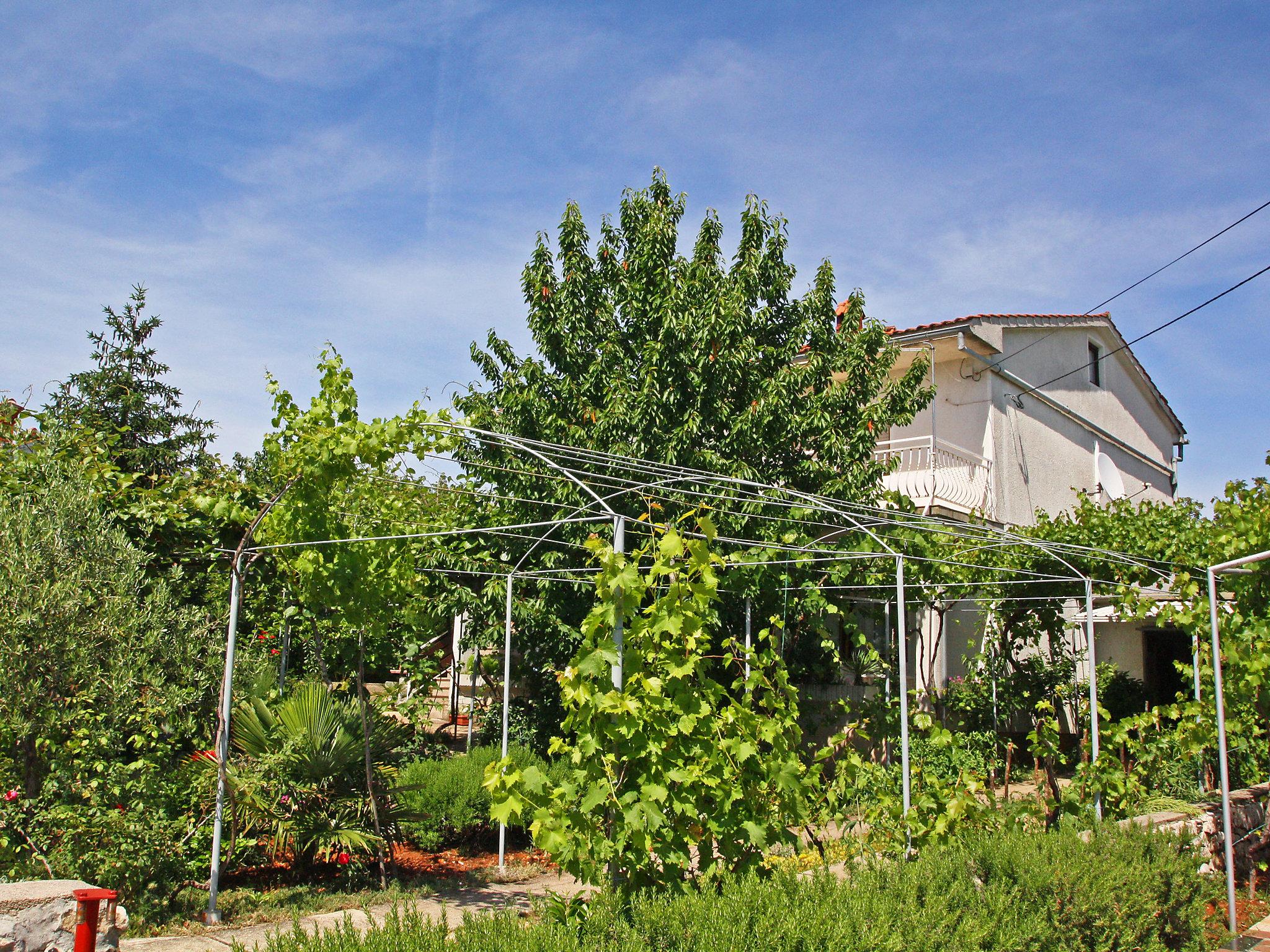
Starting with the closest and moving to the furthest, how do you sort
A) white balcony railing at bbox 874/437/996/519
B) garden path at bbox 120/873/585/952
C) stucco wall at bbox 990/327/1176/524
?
garden path at bbox 120/873/585/952 < white balcony railing at bbox 874/437/996/519 < stucco wall at bbox 990/327/1176/524

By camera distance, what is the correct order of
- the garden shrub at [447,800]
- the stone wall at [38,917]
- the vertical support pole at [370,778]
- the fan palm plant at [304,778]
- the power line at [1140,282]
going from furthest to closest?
the power line at [1140,282] → the garden shrub at [447,800] → the vertical support pole at [370,778] → the fan palm plant at [304,778] → the stone wall at [38,917]

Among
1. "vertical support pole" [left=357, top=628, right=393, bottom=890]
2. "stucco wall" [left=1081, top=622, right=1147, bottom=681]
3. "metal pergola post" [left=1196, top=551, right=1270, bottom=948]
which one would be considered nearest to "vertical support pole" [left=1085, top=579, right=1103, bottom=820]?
"metal pergola post" [left=1196, top=551, right=1270, bottom=948]

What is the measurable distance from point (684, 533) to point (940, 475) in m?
9.00

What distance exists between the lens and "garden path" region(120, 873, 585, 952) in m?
5.32

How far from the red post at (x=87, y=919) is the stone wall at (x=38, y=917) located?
0.47 meters

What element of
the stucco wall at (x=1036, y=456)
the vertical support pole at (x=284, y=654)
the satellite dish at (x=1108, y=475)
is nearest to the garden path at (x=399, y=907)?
the vertical support pole at (x=284, y=654)

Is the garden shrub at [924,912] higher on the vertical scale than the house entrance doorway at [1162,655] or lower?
lower

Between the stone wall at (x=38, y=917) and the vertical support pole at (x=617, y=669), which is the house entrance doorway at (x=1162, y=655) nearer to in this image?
the vertical support pole at (x=617, y=669)

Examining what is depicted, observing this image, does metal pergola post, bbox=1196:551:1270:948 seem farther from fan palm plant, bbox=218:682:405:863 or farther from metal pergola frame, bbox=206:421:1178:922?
fan palm plant, bbox=218:682:405:863

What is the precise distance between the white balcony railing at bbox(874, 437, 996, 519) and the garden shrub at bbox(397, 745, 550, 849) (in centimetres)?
700

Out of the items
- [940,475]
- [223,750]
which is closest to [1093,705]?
[940,475]

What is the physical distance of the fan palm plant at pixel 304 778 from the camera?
22.0 ft

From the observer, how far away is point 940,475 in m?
13.2

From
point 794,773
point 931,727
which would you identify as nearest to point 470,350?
point 931,727
